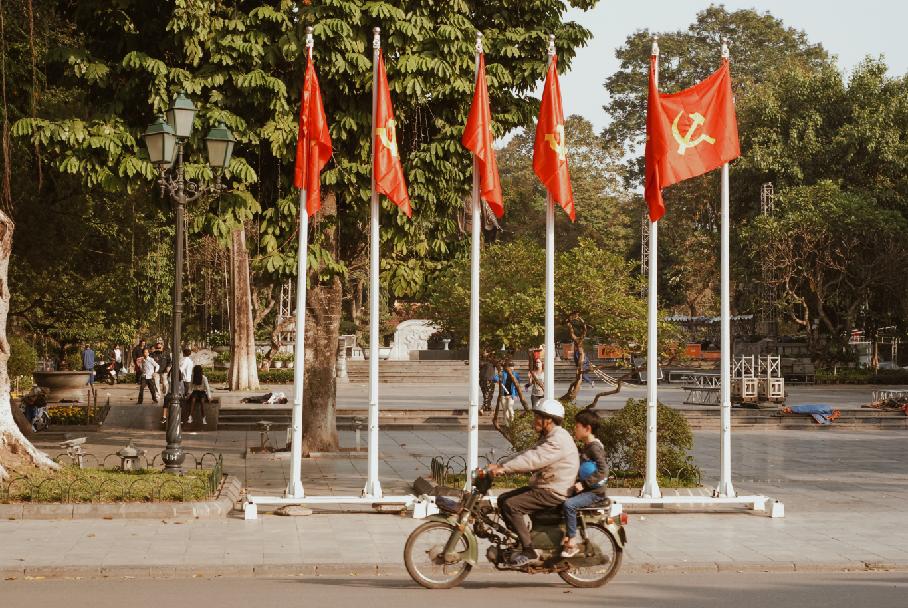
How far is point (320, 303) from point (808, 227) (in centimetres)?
3407

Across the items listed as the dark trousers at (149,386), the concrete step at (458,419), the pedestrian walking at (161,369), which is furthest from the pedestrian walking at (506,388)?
the pedestrian walking at (161,369)

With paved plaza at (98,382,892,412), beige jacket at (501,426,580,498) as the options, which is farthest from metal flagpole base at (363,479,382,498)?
paved plaza at (98,382,892,412)

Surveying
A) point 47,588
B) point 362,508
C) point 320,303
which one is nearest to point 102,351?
point 320,303

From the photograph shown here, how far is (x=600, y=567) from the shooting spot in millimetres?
10211

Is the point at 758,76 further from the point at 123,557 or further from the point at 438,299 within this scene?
the point at 123,557

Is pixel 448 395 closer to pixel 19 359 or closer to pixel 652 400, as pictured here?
pixel 19 359

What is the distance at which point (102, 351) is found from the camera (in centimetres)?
5472

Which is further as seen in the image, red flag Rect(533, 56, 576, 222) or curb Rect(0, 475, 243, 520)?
red flag Rect(533, 56, 576, 222)

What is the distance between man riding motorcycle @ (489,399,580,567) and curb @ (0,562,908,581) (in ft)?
4.16

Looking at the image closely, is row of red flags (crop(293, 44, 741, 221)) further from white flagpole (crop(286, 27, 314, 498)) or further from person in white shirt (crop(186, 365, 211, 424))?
person in white shirt (crop(186, 365, 211, 424))

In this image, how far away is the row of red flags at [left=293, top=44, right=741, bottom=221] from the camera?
1470 centimetres

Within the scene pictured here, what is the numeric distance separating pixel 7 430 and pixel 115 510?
2.75m

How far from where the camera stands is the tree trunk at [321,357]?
67.3ft

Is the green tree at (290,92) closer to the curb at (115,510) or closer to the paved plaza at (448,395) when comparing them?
the curb at (115,510)
